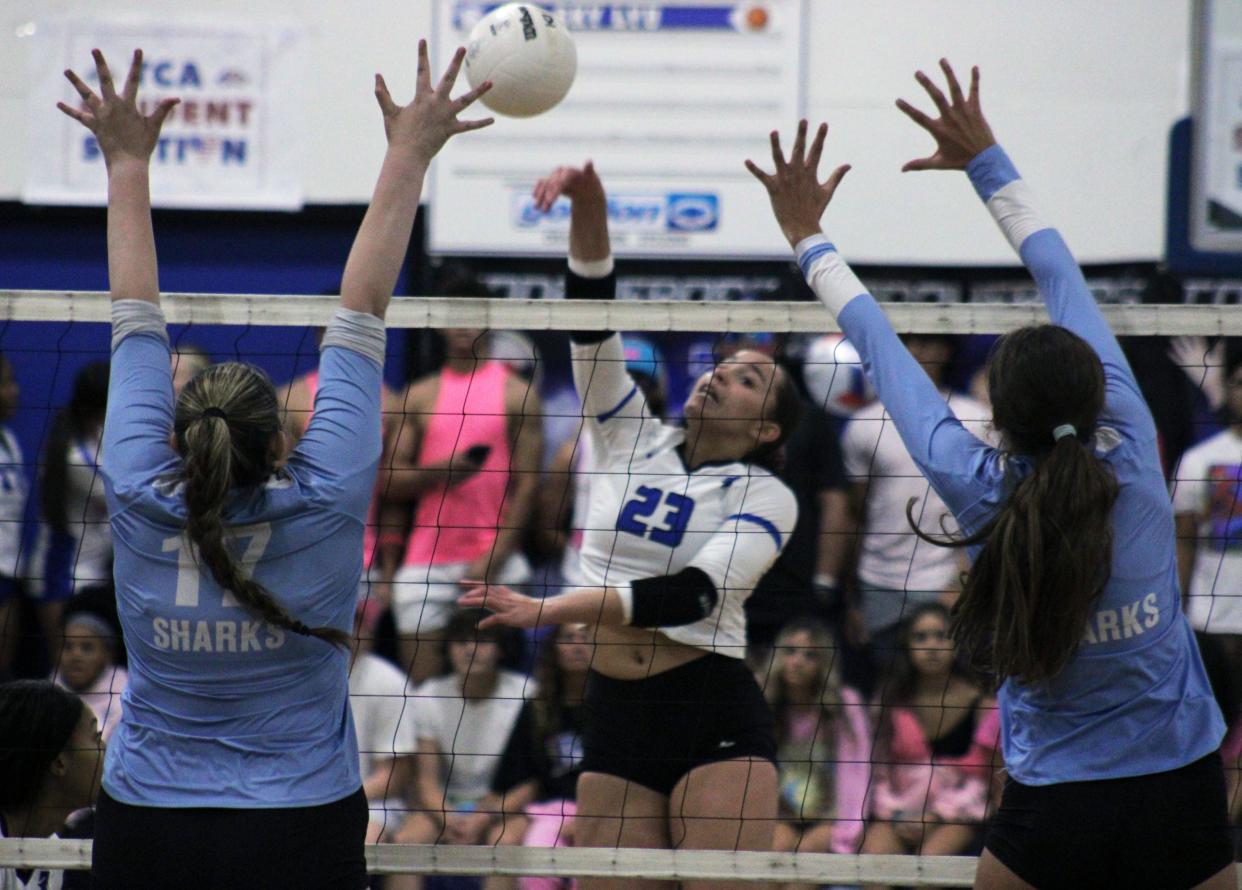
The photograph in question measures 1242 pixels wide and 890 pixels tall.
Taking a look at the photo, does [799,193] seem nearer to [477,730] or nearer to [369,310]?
[369,310]

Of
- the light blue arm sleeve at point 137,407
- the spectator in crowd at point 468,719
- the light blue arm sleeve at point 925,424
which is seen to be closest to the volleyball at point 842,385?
the spectator in crowd at point 468,719

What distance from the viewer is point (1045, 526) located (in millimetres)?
2451

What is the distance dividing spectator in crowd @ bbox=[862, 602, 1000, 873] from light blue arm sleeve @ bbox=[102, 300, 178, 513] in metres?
3.24

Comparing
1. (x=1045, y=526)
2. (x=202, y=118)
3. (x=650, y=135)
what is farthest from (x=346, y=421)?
(x=202, y=118)

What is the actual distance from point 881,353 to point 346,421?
0.96m

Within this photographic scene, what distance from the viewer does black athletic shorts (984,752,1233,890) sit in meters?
2.52

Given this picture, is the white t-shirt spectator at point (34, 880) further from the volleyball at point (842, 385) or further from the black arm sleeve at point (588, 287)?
the volleyball at point (842, 385)

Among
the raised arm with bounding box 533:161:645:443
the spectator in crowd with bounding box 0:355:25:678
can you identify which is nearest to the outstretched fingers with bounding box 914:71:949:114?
the raised arm with bounding box 533:161:645:443

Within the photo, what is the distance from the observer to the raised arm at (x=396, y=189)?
255 cm

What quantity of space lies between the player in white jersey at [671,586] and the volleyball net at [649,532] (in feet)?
0.40

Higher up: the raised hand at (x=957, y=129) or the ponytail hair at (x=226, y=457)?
the raised hand at (x=957, y=129)

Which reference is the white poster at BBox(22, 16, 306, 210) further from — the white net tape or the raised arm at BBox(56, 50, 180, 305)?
the raised arm at BBox(56, 50, 180, 305)

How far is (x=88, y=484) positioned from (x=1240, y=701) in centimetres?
460

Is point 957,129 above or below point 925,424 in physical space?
above
